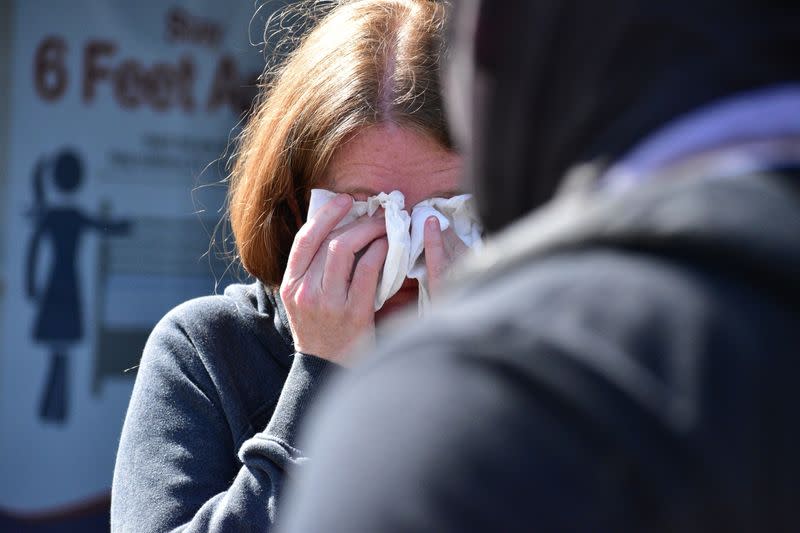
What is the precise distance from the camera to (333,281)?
188 centimetres

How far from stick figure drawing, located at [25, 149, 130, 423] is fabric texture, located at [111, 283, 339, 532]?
2.74 meters

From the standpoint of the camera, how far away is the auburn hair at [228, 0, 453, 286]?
198 centimetres

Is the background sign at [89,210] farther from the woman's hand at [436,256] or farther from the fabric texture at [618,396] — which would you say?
the fabric texture at [618,396]

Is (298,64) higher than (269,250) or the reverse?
higher

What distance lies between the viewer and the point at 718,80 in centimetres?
66

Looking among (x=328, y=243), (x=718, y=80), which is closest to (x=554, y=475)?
(x=718, y=80)

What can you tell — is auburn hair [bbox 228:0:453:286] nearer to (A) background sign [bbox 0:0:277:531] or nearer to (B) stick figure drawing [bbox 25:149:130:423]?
(A) background sign [bbox 0:0:277:531]

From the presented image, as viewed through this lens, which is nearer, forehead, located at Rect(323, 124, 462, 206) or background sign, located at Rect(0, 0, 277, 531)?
forehead, located at Rect(323, 124, 462, 206)

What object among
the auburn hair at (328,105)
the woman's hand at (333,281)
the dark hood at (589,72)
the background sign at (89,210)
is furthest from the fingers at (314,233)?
the background sign at (89,210)

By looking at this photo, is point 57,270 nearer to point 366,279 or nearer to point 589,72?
point 366,279

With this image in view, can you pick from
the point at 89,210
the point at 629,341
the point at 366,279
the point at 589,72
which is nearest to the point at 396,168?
the point at 366,279

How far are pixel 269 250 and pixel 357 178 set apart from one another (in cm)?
26

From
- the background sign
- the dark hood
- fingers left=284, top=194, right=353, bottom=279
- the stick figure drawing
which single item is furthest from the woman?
the stick figure drawing

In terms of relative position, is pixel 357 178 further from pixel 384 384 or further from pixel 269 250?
pixel 384 384
